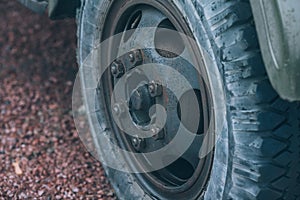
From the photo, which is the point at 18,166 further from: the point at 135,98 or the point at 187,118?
the point at 187,118

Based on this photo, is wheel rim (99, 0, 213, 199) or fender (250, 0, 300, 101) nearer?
fender (250, 0, 300, 101)

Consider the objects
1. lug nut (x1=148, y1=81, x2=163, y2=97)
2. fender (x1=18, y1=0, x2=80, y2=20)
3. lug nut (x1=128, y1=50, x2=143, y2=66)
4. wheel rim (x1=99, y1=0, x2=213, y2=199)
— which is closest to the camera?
wheel rim (x1=99, y1=0, x2=213, y2=199)

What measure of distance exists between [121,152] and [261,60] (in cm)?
112

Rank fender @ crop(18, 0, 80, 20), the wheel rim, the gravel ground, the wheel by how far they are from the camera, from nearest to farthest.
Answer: the wheel < the wheel rim < fender @ crop(18, 0, 80, 20) < the gravel ground

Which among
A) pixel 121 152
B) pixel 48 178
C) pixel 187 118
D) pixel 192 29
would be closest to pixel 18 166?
pixel 48 178

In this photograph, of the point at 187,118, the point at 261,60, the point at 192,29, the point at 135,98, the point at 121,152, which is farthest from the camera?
the point at 121,152

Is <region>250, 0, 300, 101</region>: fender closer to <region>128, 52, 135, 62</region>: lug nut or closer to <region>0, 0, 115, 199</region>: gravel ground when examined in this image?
<region>128, 52, 135, 62</region>: lug nut

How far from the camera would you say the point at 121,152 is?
315 centimetres

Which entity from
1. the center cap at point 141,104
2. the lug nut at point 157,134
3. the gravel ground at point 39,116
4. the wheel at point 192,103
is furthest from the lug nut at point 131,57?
the gravel ground at point 39,116

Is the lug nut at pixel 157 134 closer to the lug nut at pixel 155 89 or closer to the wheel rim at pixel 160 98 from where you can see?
the wheel rim at pixel 160 98

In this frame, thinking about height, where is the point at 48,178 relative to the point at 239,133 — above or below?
below

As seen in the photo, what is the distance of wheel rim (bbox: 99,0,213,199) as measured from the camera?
259cm

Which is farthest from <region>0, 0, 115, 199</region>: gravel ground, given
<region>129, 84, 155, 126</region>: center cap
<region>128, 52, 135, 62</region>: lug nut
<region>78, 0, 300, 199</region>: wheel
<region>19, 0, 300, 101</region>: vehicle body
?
<region>19, 0, 300, 101</region>: vehicle body

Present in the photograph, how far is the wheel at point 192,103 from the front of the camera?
87.7 inches
